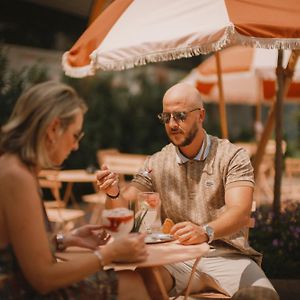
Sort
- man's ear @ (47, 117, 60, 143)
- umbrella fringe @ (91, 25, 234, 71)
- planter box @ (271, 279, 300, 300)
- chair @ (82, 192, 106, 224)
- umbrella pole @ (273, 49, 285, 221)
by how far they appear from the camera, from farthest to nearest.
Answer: chair @ (82, 192, 106, 224) < umbrella pole @ (273, 49, 285, 221) < planter box @ (271, 279, 300, 300) < umbrella fringe @ (91, 25, 234, 71) < man's ear @ (47, 117, 60, 143)

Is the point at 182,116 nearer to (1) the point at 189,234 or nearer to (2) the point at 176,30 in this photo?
(2) the point at 176,30

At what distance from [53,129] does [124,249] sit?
0.59 m

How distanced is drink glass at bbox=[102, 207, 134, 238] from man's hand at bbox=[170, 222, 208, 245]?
33 centimetres

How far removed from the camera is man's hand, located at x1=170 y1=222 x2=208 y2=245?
3.05 m

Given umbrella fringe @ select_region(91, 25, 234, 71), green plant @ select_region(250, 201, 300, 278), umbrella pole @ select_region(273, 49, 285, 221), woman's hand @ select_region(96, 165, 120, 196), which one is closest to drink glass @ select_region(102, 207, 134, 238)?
woman's hand @ select_region(96, 165, 120, 196)

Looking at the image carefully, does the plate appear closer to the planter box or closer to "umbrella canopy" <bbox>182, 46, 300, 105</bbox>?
the planter box

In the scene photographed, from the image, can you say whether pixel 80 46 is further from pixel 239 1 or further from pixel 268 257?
pixel 268 257

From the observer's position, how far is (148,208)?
3.27m

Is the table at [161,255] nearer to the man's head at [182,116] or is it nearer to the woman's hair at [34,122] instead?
the woman's hair at [34,122]

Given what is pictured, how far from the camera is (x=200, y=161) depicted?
12.6 ft

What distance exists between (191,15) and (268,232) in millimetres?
2363

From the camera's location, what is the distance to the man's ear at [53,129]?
2.59m

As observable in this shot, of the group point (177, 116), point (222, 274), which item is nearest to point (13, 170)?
point (177, 116)

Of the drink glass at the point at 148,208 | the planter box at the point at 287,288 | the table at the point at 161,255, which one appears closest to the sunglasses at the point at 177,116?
the drink glass at the point at 148,208
